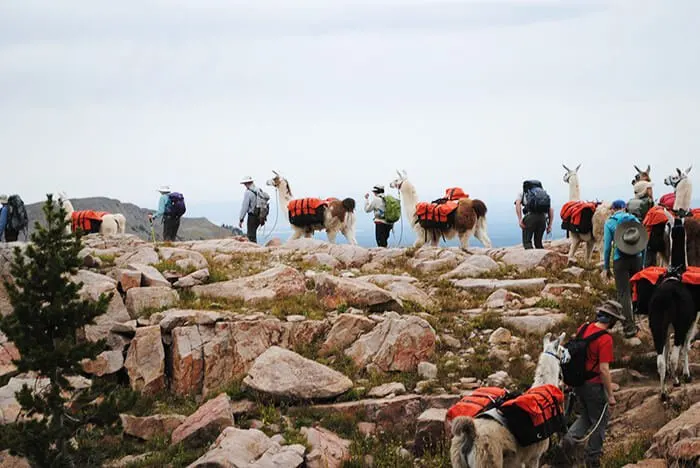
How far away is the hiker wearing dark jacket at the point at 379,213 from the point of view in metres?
22.8

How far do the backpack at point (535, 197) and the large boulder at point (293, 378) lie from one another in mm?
9814

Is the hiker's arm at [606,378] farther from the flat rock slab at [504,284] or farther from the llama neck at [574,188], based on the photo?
the llama neck at [574,188]

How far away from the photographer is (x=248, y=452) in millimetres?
10148

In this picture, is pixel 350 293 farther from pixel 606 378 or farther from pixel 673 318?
pixel 606 378

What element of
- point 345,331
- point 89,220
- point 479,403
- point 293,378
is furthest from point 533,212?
point 89,220

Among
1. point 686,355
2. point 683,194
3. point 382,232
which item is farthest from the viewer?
point 382,232

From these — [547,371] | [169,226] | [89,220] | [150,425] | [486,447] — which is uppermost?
[89,220]

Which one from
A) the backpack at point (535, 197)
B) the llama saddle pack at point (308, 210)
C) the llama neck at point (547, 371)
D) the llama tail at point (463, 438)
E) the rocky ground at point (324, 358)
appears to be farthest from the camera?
the llama saddle pack at point (308, 210)

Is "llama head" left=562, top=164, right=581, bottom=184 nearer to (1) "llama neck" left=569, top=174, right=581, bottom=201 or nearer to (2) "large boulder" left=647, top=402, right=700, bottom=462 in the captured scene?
(1) "llama neck" left=569, top=174, right=581, bottom=201

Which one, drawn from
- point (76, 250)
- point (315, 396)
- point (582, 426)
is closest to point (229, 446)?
point (315, 396)

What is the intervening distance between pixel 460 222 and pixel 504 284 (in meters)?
4.56

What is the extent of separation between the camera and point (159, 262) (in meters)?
18.2

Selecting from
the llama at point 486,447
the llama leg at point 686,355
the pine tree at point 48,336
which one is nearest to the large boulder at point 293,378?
the pine tree at point 48,336

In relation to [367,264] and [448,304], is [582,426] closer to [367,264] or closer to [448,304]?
[448,304]
